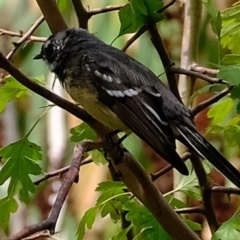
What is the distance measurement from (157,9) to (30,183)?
31cm

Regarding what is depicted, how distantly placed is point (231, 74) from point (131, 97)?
0.26m

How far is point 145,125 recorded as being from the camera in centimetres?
87

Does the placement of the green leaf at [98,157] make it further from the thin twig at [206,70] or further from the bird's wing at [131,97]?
the thin twig at [206,70]

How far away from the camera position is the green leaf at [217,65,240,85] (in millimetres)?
679

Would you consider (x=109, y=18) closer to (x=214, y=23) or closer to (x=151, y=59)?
(x=151, y=59)

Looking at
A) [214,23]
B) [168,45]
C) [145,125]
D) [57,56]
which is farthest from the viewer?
[168,45]

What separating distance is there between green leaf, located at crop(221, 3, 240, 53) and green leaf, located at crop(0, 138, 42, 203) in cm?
35

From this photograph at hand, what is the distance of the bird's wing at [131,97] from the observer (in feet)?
2.81

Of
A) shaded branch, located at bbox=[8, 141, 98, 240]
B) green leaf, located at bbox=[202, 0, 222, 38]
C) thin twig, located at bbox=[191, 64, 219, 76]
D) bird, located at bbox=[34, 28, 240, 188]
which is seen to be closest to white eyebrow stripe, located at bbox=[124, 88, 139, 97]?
bird, located at bbox=[34, 28, 240, 188]

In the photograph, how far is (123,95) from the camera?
3.02ft

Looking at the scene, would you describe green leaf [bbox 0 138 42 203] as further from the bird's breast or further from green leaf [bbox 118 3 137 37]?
green leaf [bbox 118 3 137 37]

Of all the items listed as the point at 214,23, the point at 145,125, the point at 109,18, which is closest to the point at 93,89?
the point at 145,125

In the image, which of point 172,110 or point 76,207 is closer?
point 172,110

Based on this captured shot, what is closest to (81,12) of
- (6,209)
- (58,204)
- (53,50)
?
(53,50)
